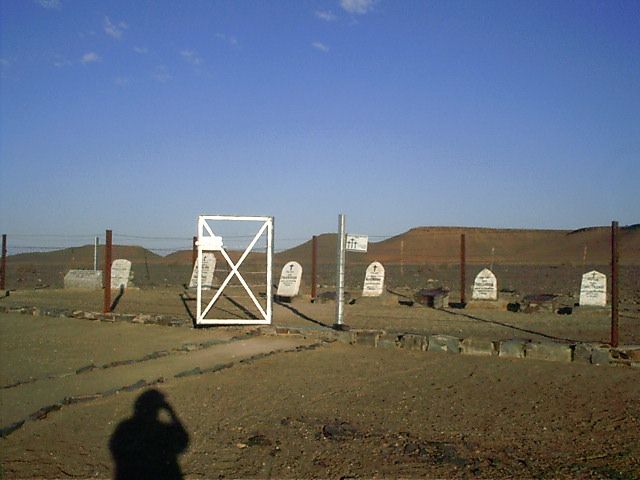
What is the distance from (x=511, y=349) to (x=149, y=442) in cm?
583

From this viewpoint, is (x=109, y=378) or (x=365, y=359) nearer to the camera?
(x=109, y=378)

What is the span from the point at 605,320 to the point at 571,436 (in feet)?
33.2

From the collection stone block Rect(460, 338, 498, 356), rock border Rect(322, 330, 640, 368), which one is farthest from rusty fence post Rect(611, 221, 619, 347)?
stone block Rect(460, 338, 498, 356)

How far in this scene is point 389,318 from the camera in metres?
15.5

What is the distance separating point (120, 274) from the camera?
2489 centimetres

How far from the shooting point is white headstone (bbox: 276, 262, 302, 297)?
20391mm

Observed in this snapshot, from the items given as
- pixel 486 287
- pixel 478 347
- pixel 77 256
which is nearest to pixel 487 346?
pixel 478 347

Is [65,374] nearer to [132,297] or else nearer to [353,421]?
[353,421]

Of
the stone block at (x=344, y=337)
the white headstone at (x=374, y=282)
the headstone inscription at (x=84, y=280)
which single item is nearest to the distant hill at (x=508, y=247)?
the headstone inscription at (x=84, y=280)

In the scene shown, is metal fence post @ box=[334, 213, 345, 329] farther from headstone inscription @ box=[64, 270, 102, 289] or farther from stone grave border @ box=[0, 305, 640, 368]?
headstone inscription @ box=[64, 270, 102, 289]

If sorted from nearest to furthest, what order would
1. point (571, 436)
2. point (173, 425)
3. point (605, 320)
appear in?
point (571, 436) → point (173, 425) → point (605, 320)

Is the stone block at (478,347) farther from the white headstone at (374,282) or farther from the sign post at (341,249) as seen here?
the white headstone at (374,282)

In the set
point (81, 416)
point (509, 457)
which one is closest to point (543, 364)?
point (509, 457)

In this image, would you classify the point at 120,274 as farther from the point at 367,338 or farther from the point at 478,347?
the point at 478,347
